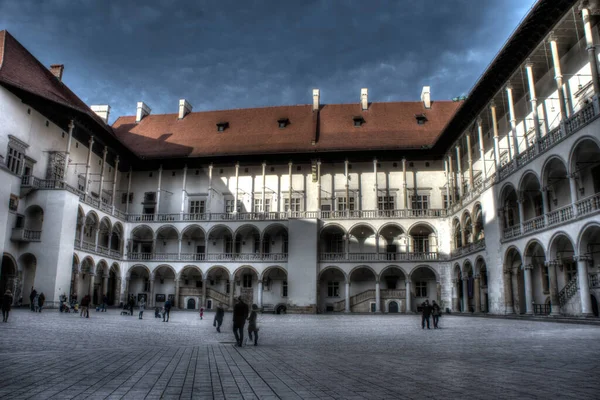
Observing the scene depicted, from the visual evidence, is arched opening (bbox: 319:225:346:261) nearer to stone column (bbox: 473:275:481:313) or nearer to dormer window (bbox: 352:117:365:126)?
dormer window (bbox: 352:117:365:126)

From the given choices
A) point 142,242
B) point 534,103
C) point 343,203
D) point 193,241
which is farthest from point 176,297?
point 534,103

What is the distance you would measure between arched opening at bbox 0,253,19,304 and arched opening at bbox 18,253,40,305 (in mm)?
443

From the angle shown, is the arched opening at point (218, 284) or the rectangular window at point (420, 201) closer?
the arched opening at point (218, 284)

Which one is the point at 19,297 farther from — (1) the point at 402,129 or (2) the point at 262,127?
(1) the point at 402,129

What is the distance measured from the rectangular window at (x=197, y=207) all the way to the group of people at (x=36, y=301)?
1644cm

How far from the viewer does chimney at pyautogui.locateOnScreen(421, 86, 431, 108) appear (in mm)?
45188

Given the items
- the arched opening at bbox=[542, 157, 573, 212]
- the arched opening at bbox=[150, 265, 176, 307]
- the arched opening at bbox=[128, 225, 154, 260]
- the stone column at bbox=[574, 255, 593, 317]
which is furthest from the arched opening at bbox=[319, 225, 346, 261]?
the stone column at bbox=[574, 255, 593, 317]

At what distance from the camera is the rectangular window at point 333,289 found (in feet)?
131

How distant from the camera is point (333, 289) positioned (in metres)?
40.1

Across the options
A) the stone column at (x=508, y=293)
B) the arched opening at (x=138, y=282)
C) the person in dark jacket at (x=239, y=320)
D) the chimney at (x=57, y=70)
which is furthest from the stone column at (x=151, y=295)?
the person in dark jacket at (x=239, y=320)

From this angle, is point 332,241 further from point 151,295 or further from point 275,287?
point 151,295

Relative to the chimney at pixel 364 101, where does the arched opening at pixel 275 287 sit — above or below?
below

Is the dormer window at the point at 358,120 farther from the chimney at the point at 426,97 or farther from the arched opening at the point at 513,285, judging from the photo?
the arched opening at the point at 513,285

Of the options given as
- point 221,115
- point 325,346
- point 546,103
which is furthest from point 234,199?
point 325,346
